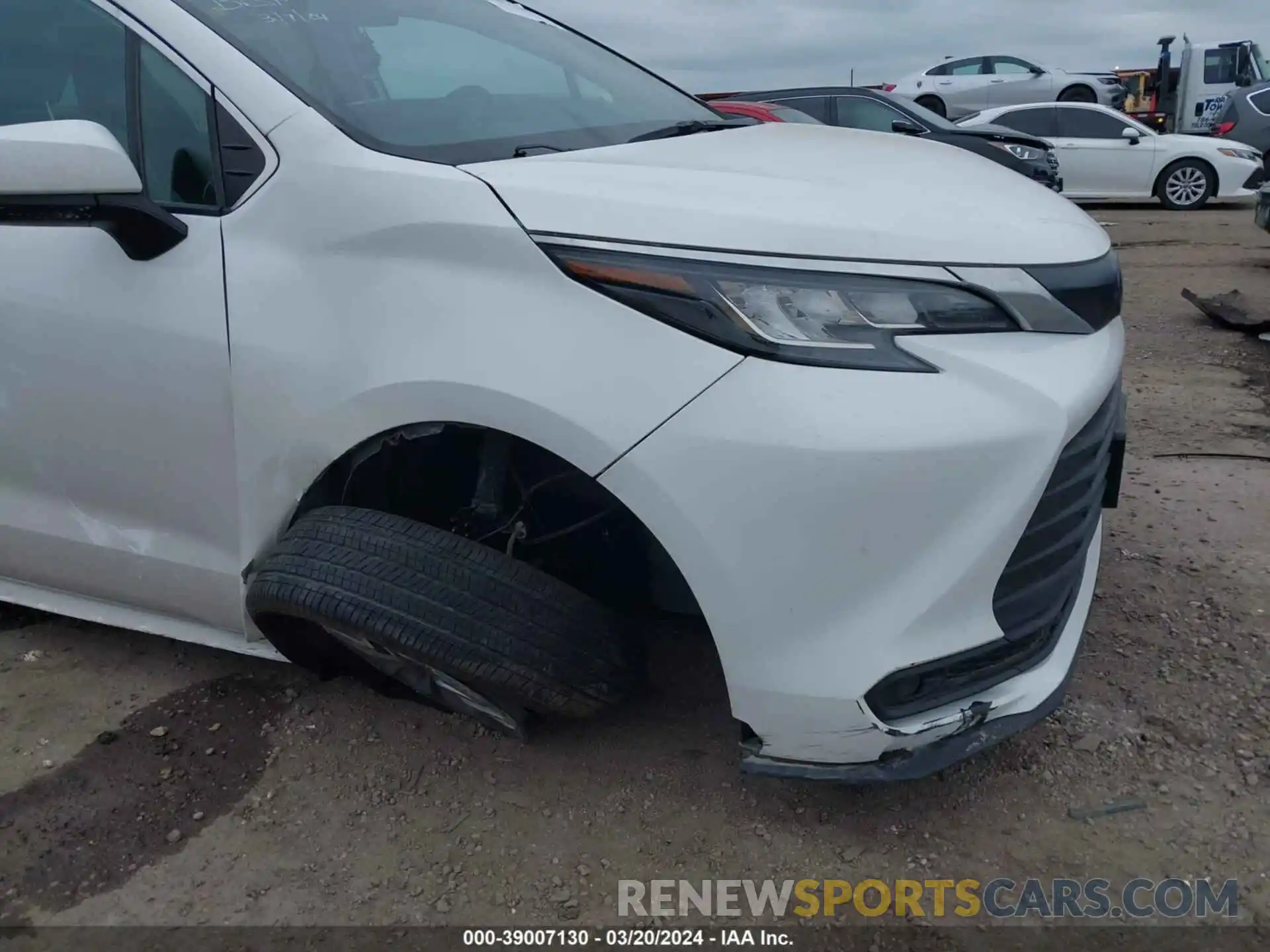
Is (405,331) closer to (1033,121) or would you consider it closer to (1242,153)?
(1033,121)

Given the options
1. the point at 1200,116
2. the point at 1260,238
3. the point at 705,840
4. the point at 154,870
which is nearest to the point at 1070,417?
the point at 705,840

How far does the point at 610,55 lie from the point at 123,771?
7.42 ft

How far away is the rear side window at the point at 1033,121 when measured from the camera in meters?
12.0

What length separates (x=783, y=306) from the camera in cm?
164

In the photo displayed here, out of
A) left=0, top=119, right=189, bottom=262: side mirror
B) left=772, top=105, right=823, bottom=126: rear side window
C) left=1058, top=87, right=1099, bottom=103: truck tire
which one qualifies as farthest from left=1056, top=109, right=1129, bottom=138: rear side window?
left=0, top=119, right=189, bottom=262: side mirror

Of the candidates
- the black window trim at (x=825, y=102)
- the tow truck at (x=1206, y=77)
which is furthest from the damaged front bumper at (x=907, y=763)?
the tow truck at (x=1206, y=77)

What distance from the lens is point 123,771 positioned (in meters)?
2.18

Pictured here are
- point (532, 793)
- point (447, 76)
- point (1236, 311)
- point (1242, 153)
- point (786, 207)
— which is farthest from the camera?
point (1242, 153)

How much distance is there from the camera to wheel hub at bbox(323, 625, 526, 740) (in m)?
2.00

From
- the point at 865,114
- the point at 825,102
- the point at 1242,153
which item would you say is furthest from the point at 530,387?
the point at 1242,153

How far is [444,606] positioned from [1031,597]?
1003mm

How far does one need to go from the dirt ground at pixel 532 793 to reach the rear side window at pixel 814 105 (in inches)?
310

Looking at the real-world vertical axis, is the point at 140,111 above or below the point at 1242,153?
above

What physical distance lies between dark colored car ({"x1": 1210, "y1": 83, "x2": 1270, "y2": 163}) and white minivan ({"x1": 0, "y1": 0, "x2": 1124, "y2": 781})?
42.5 feet
